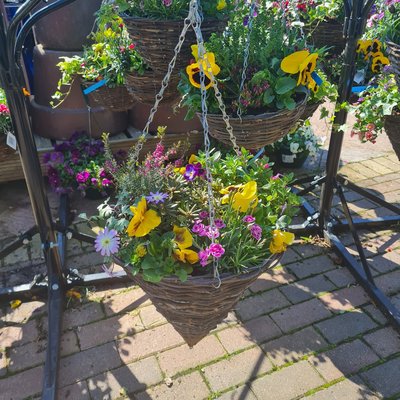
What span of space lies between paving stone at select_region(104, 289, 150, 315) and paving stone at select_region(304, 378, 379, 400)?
40.9 inches

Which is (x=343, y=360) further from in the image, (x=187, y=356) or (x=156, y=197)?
(x=156, y=197)

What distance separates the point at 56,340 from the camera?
209 cm

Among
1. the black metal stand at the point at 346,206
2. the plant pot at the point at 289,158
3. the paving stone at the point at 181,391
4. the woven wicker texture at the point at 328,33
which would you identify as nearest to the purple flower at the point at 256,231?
the paving stone at the point at 181,391

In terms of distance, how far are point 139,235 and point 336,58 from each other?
1839mm

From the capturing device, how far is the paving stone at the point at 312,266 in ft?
8.66

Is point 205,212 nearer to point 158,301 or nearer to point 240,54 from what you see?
point 158,301

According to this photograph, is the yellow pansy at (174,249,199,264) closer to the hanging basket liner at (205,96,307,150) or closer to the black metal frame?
the hanging basket liner at (205,96,307,150)

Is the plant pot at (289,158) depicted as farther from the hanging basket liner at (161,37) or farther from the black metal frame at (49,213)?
the hanging basket liner at (161,37)

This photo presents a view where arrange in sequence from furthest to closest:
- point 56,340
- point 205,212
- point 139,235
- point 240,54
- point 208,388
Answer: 1. point 56,340
2. point 208,388
3. point 240,54
4. point 205,212
5. point 139,235

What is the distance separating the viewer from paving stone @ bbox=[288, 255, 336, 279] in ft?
8.66

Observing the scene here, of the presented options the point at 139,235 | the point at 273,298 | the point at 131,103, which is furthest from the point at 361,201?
the point at 139,235

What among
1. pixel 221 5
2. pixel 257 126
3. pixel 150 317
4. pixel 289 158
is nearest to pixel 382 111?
pixel 257 126

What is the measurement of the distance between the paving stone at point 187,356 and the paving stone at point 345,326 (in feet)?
1.91

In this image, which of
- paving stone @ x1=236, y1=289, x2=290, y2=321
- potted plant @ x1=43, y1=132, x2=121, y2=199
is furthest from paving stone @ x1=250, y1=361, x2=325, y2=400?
potted plant @ x1=43, y1=132, x2=121, y2=199
